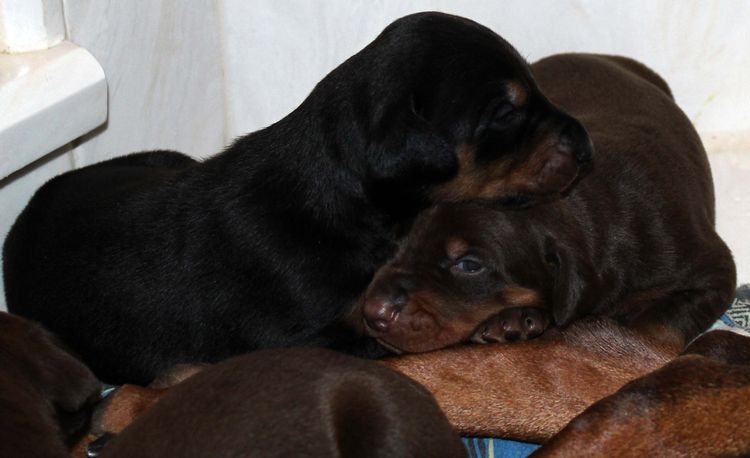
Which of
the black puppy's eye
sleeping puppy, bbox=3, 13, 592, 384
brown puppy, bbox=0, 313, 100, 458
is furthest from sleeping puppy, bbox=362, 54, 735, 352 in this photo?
brown puppy, bbox=0, 313, 100, 458

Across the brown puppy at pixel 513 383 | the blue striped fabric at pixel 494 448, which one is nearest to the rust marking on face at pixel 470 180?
the brown puppy at pixel 513 383

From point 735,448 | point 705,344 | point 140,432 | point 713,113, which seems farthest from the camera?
point 713,113

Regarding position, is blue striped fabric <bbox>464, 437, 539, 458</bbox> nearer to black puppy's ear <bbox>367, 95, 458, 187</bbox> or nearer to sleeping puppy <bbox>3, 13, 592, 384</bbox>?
sleeping puppy <bbox>3, 13, 592, 384</bbox>

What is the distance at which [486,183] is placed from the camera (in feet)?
10.2

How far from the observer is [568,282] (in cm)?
319

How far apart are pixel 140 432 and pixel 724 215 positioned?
116 inches

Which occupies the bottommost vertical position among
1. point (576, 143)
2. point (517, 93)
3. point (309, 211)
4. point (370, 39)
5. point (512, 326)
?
point (512, 326)

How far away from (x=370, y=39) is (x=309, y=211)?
159 cm

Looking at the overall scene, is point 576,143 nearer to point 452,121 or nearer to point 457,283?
point 452,121

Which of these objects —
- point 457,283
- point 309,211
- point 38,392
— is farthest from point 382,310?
point 38,392

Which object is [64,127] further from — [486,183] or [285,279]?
[486,183]

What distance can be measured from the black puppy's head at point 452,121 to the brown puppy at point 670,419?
0.71 m

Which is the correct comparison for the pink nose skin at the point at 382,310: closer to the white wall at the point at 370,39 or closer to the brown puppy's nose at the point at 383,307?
the brown puppy's nose at the point at 383,307

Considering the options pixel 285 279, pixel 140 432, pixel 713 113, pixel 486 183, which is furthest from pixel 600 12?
pixel 140 432
